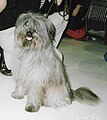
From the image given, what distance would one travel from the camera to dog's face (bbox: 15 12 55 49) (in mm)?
1820

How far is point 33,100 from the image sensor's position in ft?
6.60

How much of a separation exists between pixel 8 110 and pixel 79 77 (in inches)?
41.4

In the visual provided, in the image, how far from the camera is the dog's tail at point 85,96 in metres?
2.23

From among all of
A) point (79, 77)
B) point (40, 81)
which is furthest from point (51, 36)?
point (79, 77)

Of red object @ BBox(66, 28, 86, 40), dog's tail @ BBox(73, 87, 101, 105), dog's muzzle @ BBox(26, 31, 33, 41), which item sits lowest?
red object @ BBox(66, 28, 86, 40)

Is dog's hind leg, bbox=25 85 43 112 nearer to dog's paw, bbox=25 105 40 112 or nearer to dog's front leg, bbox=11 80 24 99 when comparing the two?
dog's paw, bbox=25 105 40 112

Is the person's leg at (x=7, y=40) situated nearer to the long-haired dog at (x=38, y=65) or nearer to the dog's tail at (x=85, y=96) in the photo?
the long-haired dog at (x=38, y=65)

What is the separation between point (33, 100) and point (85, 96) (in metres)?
0.48

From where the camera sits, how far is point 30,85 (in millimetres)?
1998

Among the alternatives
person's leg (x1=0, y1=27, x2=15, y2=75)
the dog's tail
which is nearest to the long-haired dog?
Answer: the dog's tail

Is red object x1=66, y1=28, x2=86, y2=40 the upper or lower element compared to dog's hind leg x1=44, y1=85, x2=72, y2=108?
lower

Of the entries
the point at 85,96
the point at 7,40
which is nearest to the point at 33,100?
the point at 85,96

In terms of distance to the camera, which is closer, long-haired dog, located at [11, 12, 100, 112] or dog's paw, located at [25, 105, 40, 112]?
long-haired dog, located at [11, 12, 100, 112]

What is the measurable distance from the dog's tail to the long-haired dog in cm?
11
